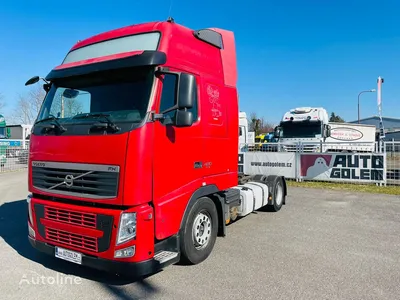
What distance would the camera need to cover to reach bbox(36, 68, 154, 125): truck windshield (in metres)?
3.73

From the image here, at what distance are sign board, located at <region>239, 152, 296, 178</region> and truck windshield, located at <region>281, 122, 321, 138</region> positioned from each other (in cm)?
461

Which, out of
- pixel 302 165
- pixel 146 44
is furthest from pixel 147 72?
pixel 302 165

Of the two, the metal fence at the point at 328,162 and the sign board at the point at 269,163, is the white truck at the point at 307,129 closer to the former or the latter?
the metal fence at the point at 328,162

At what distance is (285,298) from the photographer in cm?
353

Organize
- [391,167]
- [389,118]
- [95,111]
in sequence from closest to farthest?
1. [95,111]
2. [391,167]
3. [389,118]

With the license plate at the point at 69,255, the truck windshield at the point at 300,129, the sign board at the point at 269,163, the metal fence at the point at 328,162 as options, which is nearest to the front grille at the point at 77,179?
the license plate at the point at 69,255

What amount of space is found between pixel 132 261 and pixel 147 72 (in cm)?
228

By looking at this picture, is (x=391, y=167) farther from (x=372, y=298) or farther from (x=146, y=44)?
(x=146, y=44)

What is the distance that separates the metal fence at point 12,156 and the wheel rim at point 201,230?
16713mm

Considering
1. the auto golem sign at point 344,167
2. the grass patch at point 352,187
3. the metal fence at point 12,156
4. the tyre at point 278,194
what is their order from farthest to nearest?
the metal fence at point 12,156, the auto golem sign at point 344,167, the grass patch at point 352,187, the tyre at point 278,194

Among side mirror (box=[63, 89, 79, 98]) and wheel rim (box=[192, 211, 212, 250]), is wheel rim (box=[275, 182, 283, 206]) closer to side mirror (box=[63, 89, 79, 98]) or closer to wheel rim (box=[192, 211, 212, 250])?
wheel rim (box=[192, 211, 212, 250])

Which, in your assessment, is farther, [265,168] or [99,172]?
[265,168]

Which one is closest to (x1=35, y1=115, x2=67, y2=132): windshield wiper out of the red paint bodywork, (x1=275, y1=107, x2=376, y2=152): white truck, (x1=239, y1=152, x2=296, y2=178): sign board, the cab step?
the red paint bodywork

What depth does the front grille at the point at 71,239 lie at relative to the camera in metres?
3.66
